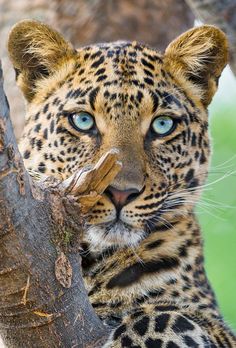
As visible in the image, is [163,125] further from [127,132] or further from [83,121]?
[83,121]

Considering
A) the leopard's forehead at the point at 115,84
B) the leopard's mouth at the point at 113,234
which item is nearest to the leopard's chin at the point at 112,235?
the leopard's mouth at the point at 113,234

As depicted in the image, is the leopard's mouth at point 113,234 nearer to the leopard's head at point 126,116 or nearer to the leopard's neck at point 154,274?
the leopard's head at point 126,116

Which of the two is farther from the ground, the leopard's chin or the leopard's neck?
the leopard's chin

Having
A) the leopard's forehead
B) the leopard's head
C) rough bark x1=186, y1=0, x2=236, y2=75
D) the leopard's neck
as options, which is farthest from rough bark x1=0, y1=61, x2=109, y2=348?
rough bark x1=186, y1=0, x2=236, y2=75

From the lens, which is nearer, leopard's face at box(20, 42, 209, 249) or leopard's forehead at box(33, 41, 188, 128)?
leopard's face at box(20, 42, 209, 249)

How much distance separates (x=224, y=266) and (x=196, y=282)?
6690 millimetres

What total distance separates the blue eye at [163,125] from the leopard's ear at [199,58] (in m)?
0.45

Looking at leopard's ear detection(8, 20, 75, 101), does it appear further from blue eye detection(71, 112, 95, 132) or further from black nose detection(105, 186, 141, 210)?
black nose detection(105, 186, 141, 210)

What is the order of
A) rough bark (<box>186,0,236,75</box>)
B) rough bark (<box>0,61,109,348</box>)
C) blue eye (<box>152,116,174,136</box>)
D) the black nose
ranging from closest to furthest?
rough bark (<box>0,61,109,348</box>)
the black nose
blue eye (<box>152,116,174,136</box>)
rough bark (<box>186,0,236,75</box>)

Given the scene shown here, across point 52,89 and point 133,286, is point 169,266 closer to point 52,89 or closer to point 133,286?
point 133,286

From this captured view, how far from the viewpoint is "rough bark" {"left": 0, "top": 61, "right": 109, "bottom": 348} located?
428 centimetres

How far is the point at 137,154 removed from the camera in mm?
5883

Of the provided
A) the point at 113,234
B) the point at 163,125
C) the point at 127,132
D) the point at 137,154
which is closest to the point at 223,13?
the point at 163,125

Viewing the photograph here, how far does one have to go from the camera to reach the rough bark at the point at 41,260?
4277mm
